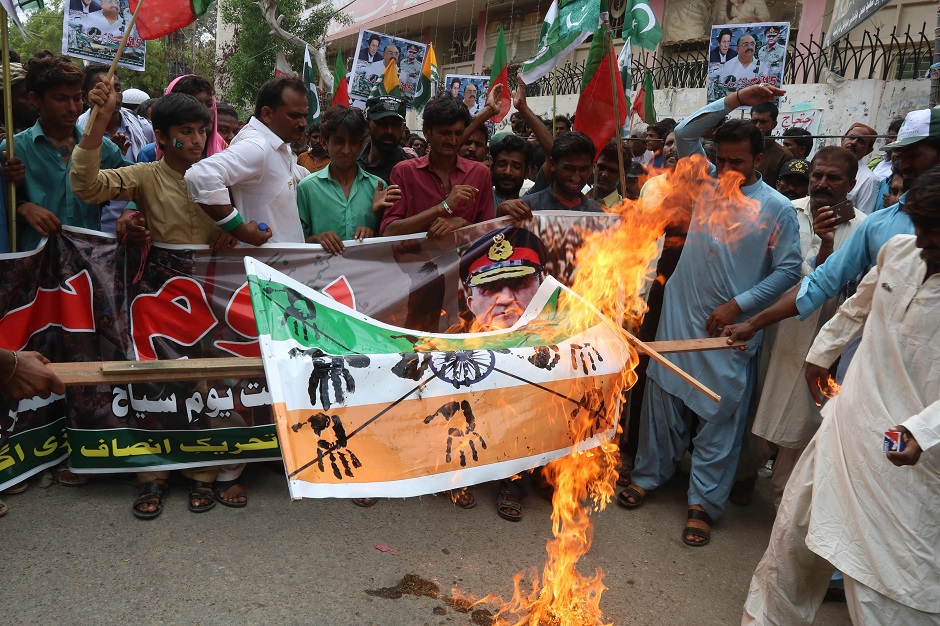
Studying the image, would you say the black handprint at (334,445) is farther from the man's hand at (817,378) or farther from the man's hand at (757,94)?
the man's hand at (757,94)

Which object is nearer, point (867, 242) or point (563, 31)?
point (867, 242)

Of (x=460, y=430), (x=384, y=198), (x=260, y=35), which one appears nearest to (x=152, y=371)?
(x=460, y=430)

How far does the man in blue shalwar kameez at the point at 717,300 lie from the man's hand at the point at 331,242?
194 cm

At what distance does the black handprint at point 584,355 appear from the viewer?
2.74 metres

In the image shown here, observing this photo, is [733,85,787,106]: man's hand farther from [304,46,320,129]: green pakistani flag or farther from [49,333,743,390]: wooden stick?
[304,46,320,129]: green pakistani flag

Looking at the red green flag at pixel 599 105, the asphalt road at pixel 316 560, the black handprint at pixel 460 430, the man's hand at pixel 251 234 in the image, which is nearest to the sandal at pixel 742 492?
the asphalt road at pixel 316 560

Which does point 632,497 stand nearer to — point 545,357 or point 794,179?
point 545,357

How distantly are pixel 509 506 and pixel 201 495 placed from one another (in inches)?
65.4

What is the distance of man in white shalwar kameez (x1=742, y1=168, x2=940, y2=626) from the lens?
2289mm

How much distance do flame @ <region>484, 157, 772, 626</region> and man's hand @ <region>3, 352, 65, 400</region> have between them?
70.8 inches

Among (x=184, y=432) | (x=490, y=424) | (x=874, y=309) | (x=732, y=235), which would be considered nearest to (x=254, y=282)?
(x=490, y=424)

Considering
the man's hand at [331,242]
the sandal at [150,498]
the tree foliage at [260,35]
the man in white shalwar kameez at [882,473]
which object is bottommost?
the sandal at [150,498]

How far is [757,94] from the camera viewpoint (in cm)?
351

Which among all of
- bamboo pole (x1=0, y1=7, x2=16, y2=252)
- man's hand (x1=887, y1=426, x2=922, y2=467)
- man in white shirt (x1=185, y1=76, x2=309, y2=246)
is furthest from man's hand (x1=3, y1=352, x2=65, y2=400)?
man's hand (x1=887, y1=426, x2=922, y2=467)
